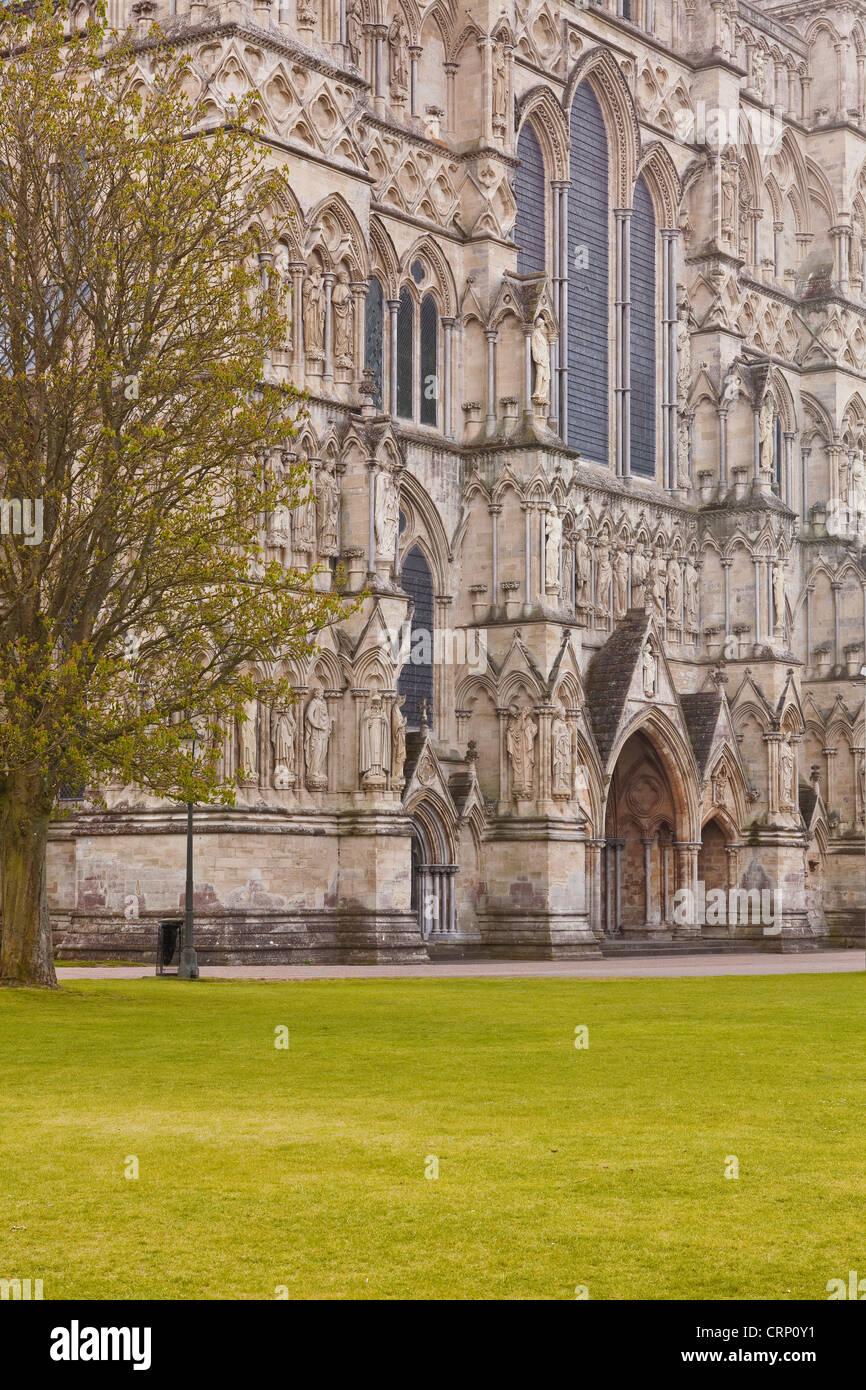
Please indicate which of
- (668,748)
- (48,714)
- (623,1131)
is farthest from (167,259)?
(668,748)

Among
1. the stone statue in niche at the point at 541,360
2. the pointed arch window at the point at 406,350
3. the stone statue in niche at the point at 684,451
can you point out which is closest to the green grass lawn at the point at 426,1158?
the pointed arch window at the point at 406,350

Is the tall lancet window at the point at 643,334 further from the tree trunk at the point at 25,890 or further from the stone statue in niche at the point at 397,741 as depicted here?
the tree trunk at the point at 25,890

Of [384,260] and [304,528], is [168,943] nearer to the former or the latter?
[304,528]

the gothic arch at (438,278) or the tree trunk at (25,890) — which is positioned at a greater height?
the gothic arch at (438,278)

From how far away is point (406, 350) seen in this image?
157ft

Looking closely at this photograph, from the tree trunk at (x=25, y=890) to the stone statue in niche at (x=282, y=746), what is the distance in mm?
12104

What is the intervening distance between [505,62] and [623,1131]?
3987 centimetres

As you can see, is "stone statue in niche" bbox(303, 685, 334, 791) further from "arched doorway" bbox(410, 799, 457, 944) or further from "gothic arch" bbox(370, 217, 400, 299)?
"gothic arch" bbox(370, 217, 400, 299)

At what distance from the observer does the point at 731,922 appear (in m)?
57.2

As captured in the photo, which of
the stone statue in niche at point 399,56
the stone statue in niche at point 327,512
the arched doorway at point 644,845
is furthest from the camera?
the arched doorway at point 644,845

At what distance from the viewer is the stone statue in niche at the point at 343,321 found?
139 ft

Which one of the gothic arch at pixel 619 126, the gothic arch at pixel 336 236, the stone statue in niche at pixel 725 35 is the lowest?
the gothic arch at pixel 336 236

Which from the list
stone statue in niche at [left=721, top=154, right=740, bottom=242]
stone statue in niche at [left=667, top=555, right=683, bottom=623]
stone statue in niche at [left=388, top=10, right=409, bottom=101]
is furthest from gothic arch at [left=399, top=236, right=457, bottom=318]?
stone statue in niche at [left=721, top=154, right=740, bottom=242]

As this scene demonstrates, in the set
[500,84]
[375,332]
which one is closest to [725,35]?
[500,84]
